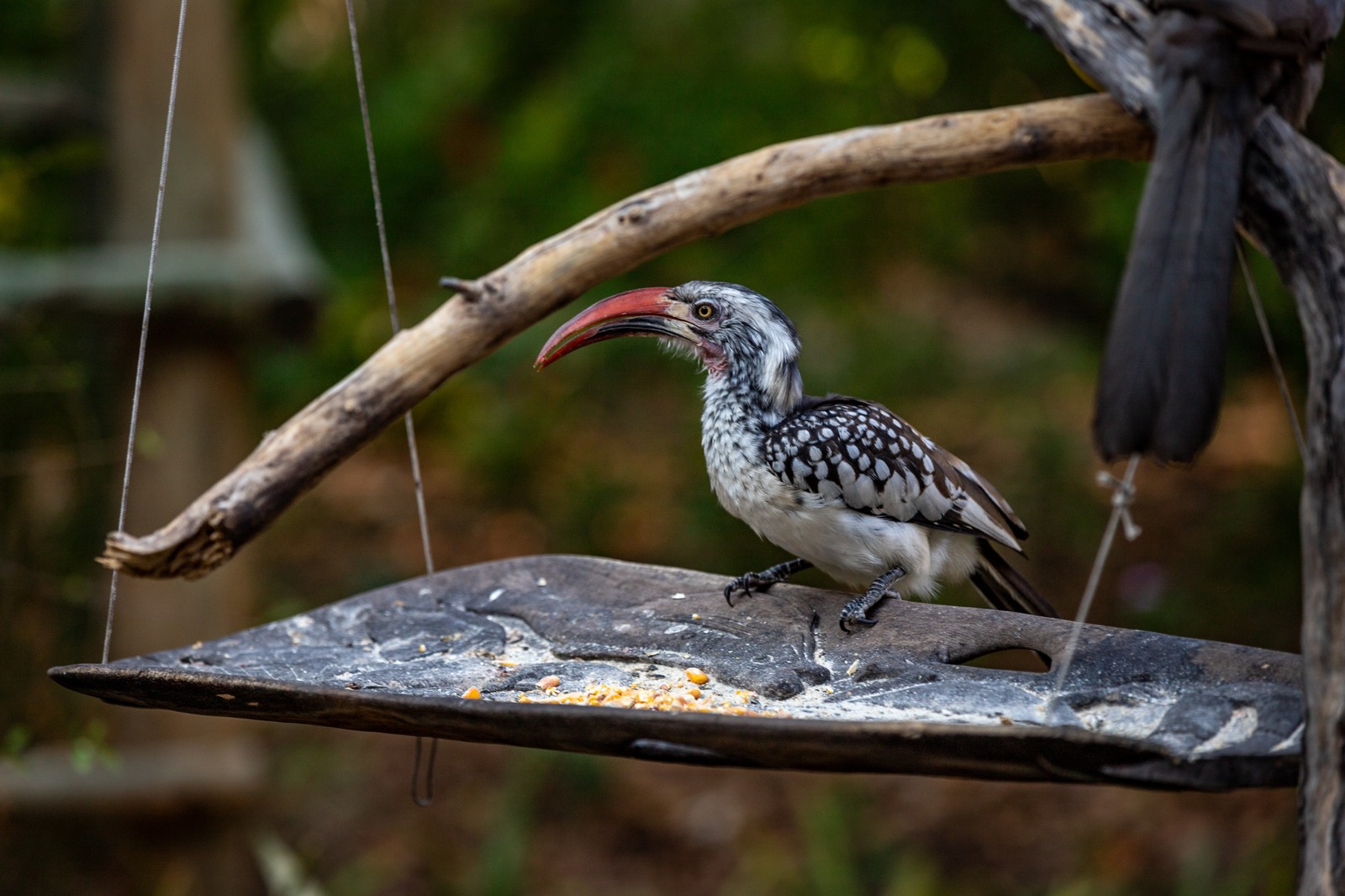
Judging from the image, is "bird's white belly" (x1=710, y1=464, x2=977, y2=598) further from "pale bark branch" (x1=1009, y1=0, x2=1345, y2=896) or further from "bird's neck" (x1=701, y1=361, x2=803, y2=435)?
"pale bark branch" (x1=1009, y1=0, x2=1345, y2=896)

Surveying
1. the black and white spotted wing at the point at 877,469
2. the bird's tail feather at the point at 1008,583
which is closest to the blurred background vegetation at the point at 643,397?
the bird's tail feather at the point at 1008,583

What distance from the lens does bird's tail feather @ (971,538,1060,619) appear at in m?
2.62

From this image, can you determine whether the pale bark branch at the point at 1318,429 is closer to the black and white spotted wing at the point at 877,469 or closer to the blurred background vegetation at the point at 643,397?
the black and white spotted wing at the point at 877,469

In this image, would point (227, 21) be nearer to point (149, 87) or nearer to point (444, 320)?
point (149, 87)

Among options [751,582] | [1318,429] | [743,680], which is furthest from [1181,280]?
[751,582]

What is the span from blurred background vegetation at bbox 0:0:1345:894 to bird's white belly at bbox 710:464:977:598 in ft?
5.95

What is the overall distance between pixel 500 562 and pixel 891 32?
2527 mm

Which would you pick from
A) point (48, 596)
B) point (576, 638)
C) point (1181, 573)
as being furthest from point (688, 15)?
point (576, 638)

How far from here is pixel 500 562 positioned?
2.84 m

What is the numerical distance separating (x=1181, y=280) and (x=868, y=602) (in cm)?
87

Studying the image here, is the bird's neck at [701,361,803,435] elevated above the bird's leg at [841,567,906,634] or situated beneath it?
elevated above

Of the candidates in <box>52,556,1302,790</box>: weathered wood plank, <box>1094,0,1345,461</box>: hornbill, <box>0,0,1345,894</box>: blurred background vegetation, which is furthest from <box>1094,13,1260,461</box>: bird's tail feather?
<box>0,0,1345,894</box>: blurred background vegetation

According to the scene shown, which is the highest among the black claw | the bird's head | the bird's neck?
the bird's head

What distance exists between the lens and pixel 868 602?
236cm
